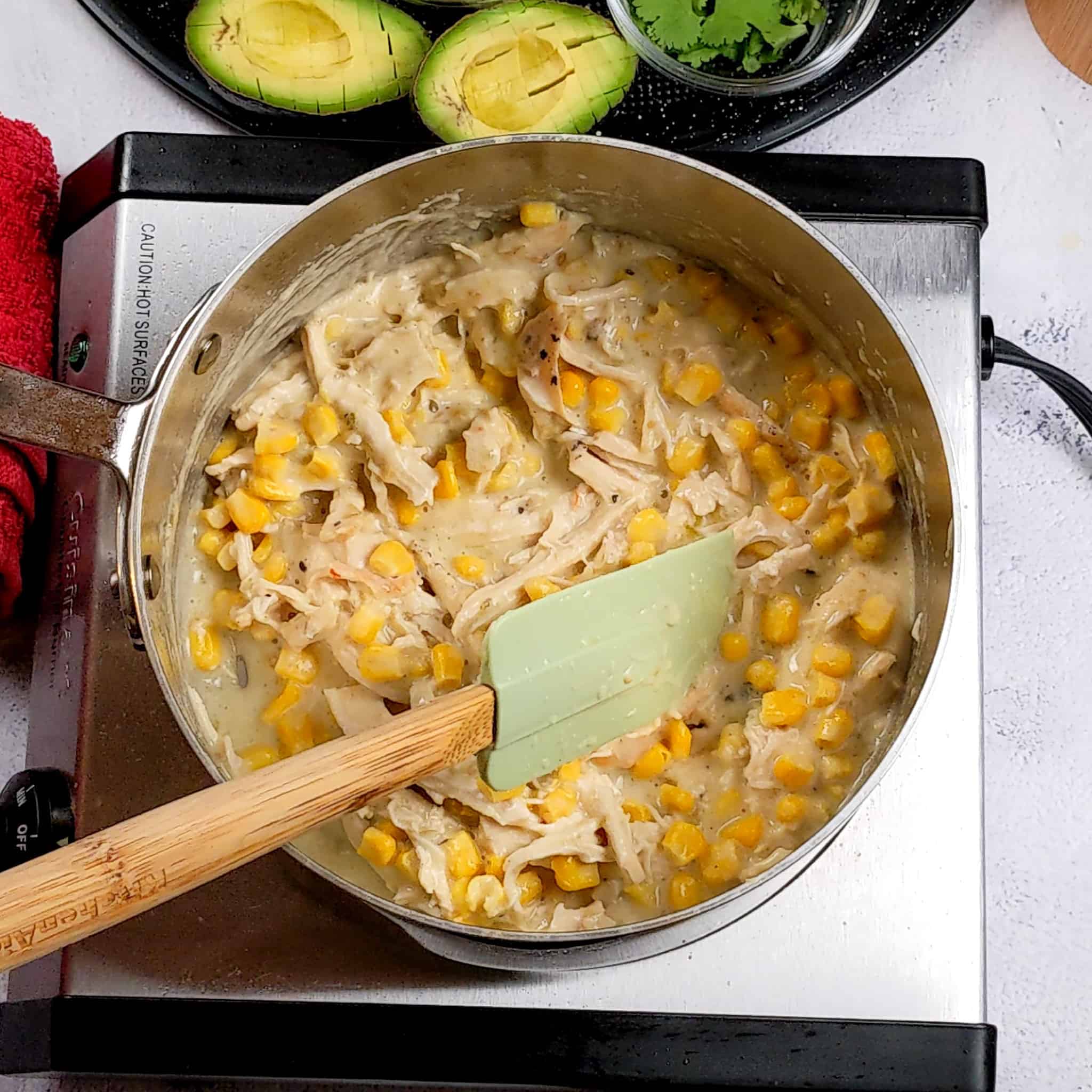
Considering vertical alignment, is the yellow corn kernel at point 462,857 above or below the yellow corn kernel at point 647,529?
below

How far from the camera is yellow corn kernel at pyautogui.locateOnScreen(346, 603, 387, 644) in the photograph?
4.17 feet

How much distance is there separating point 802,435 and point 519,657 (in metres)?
0.46

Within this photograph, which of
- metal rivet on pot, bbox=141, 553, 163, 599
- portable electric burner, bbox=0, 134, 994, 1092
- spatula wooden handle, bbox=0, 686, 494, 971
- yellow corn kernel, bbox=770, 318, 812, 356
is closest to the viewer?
spatula wooden handle, bbox=0, 686, 494, 971

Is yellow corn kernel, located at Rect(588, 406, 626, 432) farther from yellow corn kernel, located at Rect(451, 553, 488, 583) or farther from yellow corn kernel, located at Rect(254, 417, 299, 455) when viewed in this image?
yellow corn kernel, located at Rect(254, 417, 299, 455)

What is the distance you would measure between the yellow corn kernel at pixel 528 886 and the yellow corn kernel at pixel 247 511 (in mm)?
445

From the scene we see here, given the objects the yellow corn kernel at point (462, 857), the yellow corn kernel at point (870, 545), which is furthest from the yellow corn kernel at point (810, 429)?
the yellow corn kernel at point (462, 857)

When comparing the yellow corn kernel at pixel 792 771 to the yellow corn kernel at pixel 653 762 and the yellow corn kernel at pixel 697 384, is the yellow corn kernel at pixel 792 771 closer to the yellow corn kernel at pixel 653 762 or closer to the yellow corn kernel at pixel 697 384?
the yellow corn kernel at pixel 653 762

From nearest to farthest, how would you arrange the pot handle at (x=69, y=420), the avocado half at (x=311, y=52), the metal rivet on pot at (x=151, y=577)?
1. the pot handle at (x=69, y=420)
2. the metal rivet on pot at (x=151, y=577)
3. the avocado half at (x=311, y=52)

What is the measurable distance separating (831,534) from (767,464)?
0.10 m

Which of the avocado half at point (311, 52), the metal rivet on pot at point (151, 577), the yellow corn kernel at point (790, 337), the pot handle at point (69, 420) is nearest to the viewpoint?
the pot handle at point (69, 420)

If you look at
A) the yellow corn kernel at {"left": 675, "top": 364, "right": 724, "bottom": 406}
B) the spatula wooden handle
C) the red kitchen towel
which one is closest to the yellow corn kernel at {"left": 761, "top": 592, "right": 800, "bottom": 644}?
the yellow corn kernel at {"left": 675, "top": 364, "right": 724, "bottom": 406}

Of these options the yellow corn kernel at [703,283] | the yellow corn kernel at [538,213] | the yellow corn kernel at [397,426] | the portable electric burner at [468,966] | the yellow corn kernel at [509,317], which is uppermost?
the yellow corn kernel at [538,213]

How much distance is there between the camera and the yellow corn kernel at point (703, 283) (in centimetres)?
140

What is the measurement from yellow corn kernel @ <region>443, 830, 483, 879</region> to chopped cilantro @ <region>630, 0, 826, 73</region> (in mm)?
960
